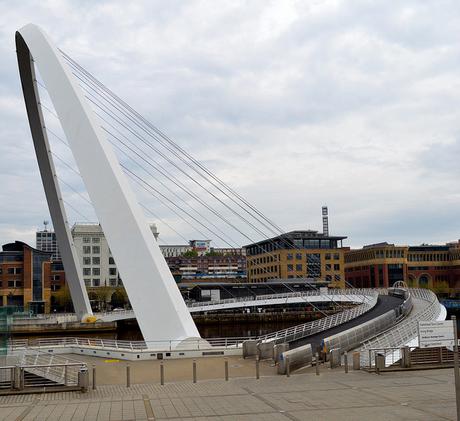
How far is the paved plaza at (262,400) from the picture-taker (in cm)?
998

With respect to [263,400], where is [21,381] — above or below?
above

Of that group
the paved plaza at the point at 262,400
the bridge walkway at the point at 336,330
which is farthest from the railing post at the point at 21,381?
the bridge walkway at the point at 336,330

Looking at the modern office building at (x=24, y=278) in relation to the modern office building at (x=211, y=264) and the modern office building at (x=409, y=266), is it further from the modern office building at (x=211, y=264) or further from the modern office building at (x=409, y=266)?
the modern office building at (x=211, y=264)

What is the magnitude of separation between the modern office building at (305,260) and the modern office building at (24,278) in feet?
105

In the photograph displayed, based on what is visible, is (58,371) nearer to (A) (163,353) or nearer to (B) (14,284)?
(A) (163,353)

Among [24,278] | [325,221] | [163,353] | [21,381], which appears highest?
[325,221]

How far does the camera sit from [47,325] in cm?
5159

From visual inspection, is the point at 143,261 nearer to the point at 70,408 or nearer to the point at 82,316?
the point at 70,408

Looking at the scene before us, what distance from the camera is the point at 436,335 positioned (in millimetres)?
12711

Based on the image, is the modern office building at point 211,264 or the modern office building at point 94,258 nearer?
the modern office building at point 94,258

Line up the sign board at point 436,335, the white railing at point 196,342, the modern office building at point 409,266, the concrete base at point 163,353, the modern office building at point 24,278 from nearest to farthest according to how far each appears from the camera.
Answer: the sign board at point 436,335 < the concrete base at point 163,353 < the white railing at point 196,342 < the modern office building at point 24,278 < the modern office building at point 409,266

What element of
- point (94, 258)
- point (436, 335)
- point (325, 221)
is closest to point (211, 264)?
point (325, 221)

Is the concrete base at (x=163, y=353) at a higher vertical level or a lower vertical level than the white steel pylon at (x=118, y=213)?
lower

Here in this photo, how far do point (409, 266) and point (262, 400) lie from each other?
318 ft
